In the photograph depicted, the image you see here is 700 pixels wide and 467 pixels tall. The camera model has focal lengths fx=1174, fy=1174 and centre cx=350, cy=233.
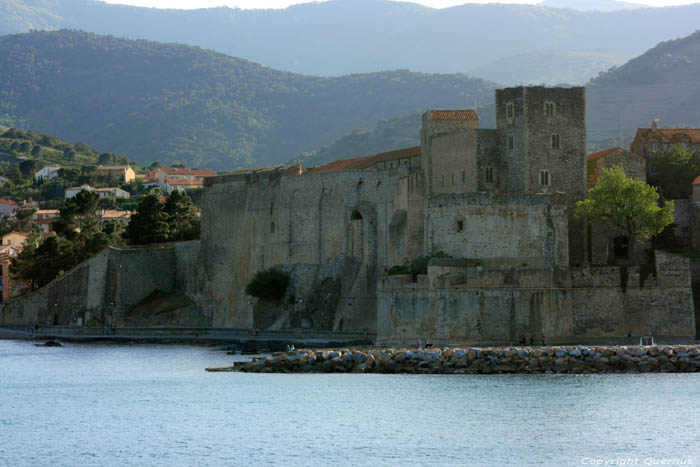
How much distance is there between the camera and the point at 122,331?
209ft

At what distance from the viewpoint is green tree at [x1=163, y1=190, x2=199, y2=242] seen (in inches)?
2908

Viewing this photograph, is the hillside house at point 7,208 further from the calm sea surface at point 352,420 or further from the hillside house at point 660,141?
the calm sea surface at point 352,420

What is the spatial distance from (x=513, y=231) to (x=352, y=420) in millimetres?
14796

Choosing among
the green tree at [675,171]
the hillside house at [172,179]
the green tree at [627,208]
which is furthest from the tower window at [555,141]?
the hillside house at [172,179]

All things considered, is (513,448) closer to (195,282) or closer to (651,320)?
(651,320)

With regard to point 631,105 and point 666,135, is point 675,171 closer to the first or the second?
point 666,135

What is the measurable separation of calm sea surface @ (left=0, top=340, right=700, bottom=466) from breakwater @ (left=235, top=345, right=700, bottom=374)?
64cm

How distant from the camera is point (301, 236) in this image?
201 feet

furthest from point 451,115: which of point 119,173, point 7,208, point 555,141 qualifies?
point 119,173

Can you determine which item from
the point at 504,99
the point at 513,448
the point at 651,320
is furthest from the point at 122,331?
the point at 513,448

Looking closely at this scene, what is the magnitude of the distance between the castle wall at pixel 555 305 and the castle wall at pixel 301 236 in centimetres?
908

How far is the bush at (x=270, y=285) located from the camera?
6097 centimetres

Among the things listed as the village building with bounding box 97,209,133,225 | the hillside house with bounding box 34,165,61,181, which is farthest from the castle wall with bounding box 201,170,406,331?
the hillside house with bounding box 34,165,61,181

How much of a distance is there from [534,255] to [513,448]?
58.7ft
